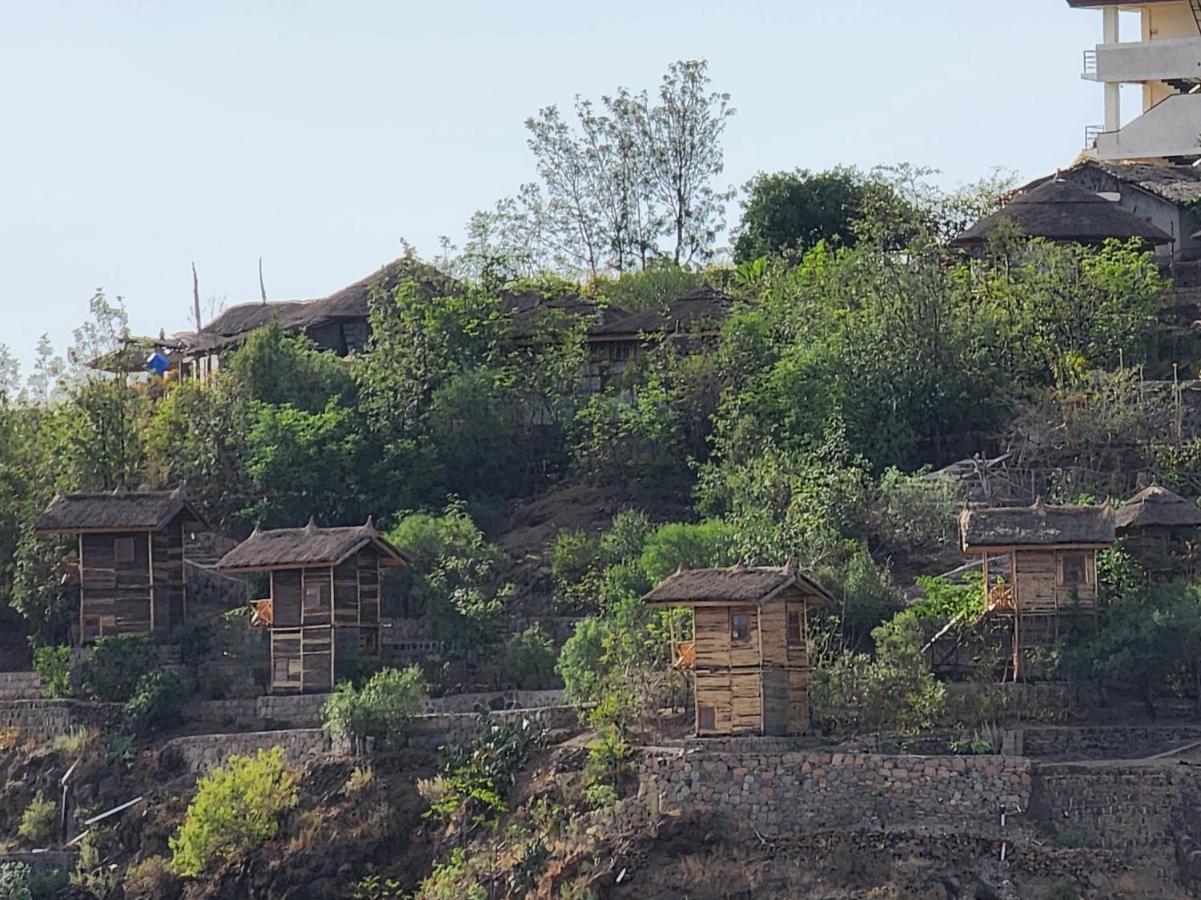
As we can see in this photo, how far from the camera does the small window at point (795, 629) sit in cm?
5206

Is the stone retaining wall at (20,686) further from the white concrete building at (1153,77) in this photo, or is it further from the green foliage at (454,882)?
the white concrete building at (1153,77)

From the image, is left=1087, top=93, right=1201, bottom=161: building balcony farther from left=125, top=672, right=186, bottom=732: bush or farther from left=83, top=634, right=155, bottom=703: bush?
left=125, top=672, right=186, bottom=732: bush

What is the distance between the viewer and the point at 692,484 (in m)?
65.2

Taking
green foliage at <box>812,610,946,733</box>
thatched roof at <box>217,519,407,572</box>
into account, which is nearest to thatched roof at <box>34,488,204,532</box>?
thatched roof at <box>217,519,407,572</box>

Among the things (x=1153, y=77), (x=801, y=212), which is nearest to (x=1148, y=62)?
(x=1153, y=77)

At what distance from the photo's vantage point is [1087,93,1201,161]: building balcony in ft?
260

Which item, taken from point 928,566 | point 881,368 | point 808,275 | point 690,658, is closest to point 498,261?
point 808,275

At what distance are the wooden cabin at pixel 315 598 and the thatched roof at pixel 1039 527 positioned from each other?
454 inches

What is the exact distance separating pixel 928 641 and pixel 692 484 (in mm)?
11862

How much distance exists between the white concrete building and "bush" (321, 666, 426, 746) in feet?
106

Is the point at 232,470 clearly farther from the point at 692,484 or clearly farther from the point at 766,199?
the point at 766,199

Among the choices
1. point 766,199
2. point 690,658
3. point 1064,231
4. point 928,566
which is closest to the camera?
point 690,658

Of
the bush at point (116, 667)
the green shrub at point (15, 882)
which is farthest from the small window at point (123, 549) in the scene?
the green shrub at point (15, 882)

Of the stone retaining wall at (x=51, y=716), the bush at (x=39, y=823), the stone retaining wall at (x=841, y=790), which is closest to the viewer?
the stone retaining wall at (x=841, y=790)
